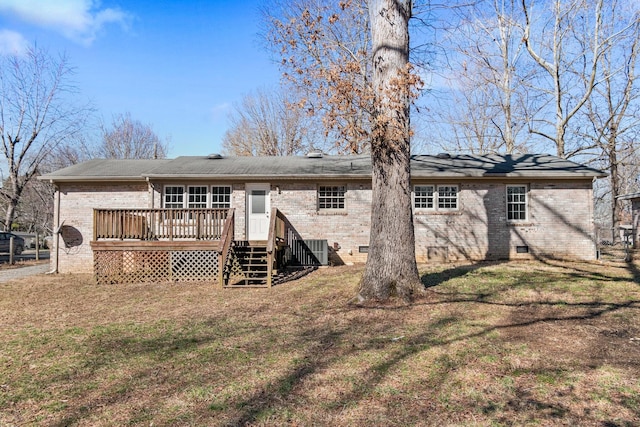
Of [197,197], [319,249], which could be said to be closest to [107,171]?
[197,197]

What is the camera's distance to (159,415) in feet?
10.3

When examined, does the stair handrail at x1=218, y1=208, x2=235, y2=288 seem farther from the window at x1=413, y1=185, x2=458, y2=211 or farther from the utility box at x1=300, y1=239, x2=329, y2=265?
the window at x1=413, y1=185, x2=458, y2=211

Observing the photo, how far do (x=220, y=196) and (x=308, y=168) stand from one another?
9.82 ft

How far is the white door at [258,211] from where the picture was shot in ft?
40.9

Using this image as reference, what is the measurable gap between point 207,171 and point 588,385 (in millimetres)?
11046

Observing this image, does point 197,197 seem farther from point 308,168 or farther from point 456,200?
point 456,200

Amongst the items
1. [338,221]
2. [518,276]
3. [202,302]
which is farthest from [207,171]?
[518,276]

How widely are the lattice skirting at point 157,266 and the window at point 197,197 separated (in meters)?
2.33

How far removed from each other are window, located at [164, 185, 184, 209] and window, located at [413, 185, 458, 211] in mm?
7511

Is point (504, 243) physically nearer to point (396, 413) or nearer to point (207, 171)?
point (207, 171)

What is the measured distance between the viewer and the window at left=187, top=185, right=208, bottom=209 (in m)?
12.5

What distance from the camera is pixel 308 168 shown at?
508 inches

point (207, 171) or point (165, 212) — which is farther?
point (207, 171)

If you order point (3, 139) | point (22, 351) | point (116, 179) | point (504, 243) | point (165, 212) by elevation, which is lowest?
point (22, 351)
